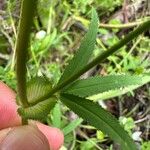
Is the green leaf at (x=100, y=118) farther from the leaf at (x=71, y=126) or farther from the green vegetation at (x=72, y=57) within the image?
the leaf at (x=71, y=126)

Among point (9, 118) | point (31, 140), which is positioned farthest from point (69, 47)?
point (31, 140)

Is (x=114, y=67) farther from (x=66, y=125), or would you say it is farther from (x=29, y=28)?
(x=29, y=28)

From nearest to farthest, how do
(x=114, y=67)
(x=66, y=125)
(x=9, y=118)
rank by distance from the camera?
(x=9, y=118), (x=66, y=125), (x=114, y=67)

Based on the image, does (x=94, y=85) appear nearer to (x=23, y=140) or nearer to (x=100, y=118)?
(x=100, y=118)

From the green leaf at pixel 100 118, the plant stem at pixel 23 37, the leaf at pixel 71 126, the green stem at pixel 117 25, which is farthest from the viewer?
the green stem at pixel 117 25

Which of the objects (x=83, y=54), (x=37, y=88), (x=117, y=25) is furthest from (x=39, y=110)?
(x=117, y=25)

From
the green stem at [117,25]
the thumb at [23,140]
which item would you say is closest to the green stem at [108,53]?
the thumb at [23,140]
